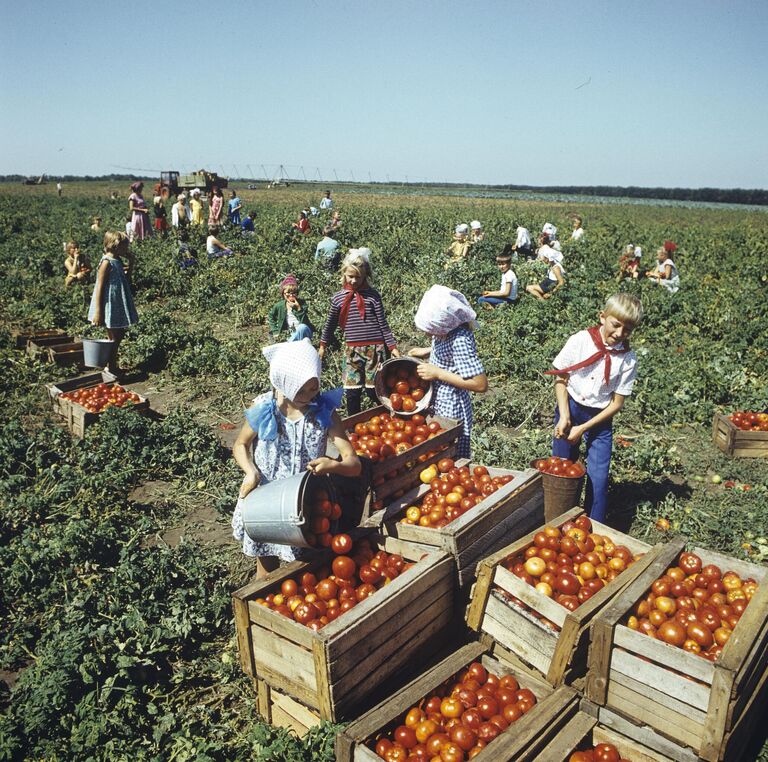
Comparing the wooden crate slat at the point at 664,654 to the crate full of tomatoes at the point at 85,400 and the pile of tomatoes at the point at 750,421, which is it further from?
the crate full of tomatoes at the point at 85,400

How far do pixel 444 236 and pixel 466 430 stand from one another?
23.2 meters

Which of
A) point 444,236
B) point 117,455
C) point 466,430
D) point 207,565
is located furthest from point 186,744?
point 444,236

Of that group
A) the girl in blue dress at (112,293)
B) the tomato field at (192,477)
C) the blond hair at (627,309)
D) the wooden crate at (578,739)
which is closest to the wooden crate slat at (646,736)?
the wooden crate at (578,739)

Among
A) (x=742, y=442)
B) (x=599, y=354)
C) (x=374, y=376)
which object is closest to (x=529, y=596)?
(x=599, y=354)

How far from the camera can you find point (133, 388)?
990 cm

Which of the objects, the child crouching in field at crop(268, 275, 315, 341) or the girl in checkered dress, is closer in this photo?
the girl in checkered dress

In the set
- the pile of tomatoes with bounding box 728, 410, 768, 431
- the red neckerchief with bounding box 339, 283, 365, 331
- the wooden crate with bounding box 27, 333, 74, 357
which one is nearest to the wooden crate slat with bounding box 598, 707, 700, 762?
the red neckerchief with bounding box 339, 283, 365, 331

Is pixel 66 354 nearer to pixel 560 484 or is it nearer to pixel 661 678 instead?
pixel 560 484

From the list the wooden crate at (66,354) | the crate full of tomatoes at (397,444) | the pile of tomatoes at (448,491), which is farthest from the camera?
the wooden crate at (66,354)

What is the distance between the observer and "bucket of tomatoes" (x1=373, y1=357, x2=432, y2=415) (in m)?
5.14

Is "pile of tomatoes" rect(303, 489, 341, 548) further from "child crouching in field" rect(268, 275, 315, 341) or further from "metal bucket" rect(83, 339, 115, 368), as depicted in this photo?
"metal bucket" rect(83, 339, 115, 368)

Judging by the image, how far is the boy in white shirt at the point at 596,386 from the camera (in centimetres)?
471

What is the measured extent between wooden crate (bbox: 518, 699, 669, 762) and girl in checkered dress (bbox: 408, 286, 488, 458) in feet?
7.94

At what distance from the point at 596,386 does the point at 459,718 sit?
2.86m
